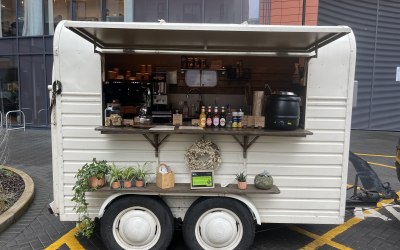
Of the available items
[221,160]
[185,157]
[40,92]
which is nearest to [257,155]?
[221,160]

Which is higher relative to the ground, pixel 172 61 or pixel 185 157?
pixel 172 61

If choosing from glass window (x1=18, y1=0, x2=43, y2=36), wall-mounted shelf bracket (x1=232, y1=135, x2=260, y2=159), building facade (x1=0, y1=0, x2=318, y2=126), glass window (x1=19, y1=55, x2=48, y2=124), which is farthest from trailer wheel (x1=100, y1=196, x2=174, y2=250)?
glass window (x1=18, y1=0, x2=43, y2=36)

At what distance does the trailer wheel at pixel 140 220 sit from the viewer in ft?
12.0

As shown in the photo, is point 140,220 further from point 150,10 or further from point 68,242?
point 150,10

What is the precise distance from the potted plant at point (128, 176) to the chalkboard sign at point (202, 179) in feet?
2.24

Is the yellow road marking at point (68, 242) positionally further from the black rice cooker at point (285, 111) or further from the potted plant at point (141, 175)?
the black rice cooker at point (285, 111)

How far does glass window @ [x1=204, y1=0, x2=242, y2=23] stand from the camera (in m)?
12.0

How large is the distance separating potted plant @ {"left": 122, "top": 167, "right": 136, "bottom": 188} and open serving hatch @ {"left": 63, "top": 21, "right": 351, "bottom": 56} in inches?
56.3

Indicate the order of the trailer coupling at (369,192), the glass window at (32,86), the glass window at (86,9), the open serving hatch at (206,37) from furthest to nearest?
the glass window at (32,86) → the glass window at (86,9) → the trailer coupling at (369,192) → the open serving hatch at (206,37)

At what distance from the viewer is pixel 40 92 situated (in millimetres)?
13039

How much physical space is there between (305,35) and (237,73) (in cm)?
169

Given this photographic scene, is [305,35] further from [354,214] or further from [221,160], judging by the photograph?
[354,214]

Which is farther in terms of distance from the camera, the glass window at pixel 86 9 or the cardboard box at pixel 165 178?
the glass window at pixel 86 9

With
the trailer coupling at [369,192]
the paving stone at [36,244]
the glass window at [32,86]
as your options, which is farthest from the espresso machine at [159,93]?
the glass window at [32,86]
